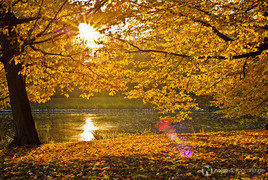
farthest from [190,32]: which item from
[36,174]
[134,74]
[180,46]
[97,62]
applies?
[36,174]

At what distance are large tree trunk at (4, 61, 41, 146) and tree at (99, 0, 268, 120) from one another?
429cm

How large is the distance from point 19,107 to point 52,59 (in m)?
2.66

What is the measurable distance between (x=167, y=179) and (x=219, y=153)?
91.5 inches

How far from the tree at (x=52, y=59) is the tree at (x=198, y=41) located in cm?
100

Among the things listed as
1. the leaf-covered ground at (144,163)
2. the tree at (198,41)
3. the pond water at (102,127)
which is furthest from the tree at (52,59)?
the pond water at (102,127)

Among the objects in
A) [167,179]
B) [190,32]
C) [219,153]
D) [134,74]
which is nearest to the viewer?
[167,179]

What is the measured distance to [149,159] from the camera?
6090mm

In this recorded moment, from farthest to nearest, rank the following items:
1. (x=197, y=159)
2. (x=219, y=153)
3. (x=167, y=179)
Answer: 1. (x=219, y=153)
2. (x=197, y=159)
3. (x=167, y=179)

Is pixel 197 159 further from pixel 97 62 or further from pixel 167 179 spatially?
pixel 97 62

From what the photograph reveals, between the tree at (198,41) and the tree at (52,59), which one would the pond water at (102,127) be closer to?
the tree at (52,59)

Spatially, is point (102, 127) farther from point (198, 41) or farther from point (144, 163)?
point (144, 163)

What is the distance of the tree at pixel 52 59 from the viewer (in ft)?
21.8

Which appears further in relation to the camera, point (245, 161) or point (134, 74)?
point (134, 74)

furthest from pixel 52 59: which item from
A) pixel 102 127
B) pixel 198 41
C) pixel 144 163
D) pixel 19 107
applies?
pixel 102 127
